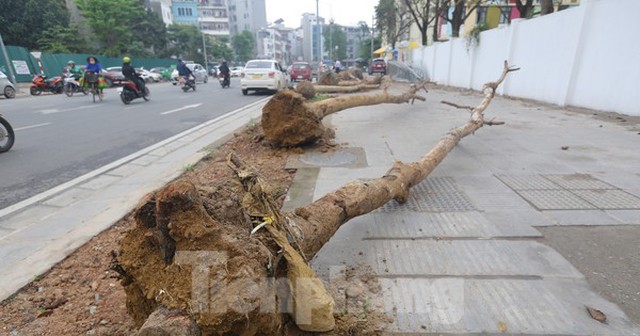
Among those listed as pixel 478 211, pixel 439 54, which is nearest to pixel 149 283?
pixel 478 211

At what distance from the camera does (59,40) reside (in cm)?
3416

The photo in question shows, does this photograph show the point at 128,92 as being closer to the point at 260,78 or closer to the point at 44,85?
the point at 260,78

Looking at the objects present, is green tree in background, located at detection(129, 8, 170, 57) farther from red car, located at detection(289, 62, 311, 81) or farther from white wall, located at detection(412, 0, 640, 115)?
white wall, located at detection(412, 0, 640, 115)

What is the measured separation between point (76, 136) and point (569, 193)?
28.5 feet

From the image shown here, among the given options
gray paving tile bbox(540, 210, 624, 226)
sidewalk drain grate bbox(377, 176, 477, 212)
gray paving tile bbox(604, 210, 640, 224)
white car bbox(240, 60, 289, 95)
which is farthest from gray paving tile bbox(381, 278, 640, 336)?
white car bbox(240, 60, 289, 95)

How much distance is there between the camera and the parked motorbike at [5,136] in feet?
21.0

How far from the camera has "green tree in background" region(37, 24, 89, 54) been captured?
1316 inches

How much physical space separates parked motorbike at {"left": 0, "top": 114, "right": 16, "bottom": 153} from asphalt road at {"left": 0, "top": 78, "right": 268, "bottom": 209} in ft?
0.36

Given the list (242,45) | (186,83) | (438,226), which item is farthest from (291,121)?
(242,45)

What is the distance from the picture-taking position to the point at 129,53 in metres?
43.9

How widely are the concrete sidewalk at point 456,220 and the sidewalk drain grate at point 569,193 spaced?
18mm

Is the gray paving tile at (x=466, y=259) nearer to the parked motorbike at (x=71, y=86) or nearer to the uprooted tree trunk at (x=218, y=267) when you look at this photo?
the uprooted tree trunk at (x=218, y=267)

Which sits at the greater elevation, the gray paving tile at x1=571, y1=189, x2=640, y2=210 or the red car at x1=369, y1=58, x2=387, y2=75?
the gray paving tile at x1=571, y1=189, x2=640, y2=210

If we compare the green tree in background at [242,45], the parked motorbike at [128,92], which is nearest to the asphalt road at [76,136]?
the parked motorbike at [128,92]
